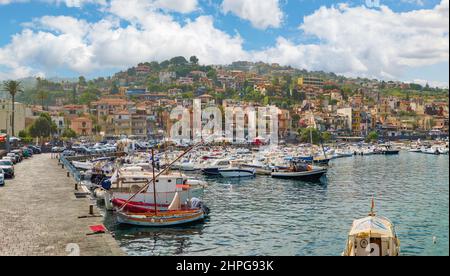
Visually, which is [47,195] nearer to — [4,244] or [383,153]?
[4,244]

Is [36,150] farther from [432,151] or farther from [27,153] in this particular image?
[432,151]

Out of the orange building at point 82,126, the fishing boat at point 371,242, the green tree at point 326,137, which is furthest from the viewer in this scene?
the green tree at point 326,137

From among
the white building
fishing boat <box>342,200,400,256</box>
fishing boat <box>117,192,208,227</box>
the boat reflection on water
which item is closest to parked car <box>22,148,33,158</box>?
the white building

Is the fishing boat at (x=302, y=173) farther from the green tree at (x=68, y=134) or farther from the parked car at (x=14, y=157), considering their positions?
the green tree at (x=68, y=134)

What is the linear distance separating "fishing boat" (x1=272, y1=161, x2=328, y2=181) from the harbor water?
1.44 metres

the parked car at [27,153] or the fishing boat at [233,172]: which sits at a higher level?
the parked car at [27,153]

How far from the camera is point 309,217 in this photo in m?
27.4

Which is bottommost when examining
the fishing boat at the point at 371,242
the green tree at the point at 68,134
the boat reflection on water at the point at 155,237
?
the boat reflection on water at the point at 155,237

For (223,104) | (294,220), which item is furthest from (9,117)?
(223,104)

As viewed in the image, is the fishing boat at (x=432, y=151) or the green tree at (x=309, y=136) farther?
the green tree at (x=309, y=136)

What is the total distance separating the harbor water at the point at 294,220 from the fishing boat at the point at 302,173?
1.44m

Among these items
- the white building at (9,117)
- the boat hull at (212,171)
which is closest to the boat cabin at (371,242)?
the boat hull at (212,171)

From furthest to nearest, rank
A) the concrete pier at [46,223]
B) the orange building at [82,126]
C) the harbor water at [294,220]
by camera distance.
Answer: the orange building at [82,126]
the harbor water at [294,220]
the concrete pier at [46,223]

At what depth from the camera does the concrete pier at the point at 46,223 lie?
51.4ft
